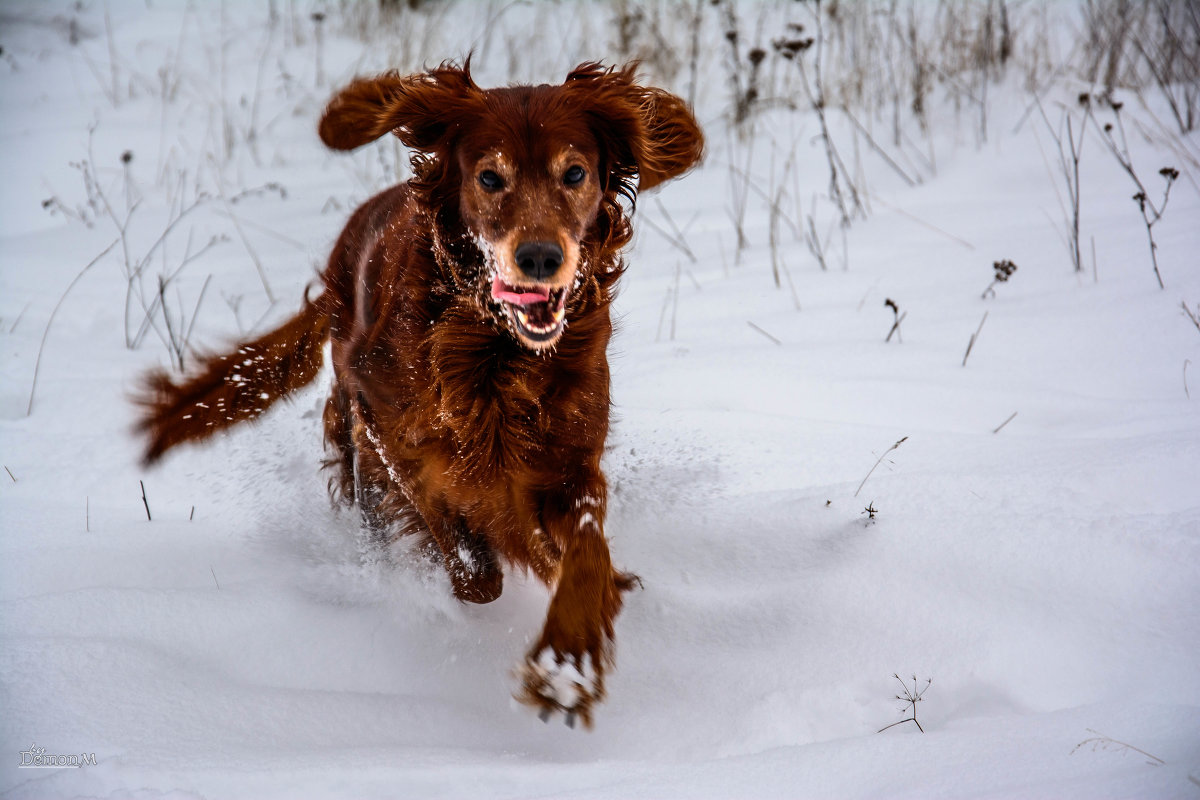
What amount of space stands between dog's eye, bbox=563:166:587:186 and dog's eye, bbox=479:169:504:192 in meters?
0.13

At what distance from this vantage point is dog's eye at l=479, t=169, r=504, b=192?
68.9 inches

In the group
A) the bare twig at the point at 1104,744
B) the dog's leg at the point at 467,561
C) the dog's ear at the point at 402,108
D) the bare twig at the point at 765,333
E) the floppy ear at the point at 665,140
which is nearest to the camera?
the bare twig at the point at 1104,744

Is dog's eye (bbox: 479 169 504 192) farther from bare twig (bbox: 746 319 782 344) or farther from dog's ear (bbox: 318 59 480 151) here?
bare twig (bbox: 746 319 782 344)

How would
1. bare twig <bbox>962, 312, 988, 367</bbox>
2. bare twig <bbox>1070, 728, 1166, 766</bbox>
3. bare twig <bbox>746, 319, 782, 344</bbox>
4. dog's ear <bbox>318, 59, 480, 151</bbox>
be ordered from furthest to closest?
bare twig <bbox>746, 319, 782, 344</bbox> → bare twig <bbox>962, 312, 988, 367</bbox> → dog's ear <bbox>318, 59, 480, 151</bbox> → bare twig <bbox>1070, 728, 1166, 766</bbox>

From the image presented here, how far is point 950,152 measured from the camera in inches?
182

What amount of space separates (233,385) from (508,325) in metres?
1.14

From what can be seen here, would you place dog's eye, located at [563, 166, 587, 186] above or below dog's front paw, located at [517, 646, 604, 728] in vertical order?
above

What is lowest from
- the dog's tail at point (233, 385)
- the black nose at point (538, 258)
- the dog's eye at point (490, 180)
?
the dog's tail at point (233, 385)

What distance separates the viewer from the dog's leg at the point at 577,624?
1.62 m

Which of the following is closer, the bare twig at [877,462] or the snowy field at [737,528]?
the snowy field at [737,528]

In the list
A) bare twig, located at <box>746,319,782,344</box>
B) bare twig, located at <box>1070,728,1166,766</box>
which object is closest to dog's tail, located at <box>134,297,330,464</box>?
bare twig, located at <box>746,319,782,344</box>

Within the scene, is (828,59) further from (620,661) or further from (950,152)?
(620,661)

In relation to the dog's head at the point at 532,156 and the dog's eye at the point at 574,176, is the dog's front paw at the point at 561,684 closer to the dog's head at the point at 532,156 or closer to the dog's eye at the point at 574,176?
the dog's head at the point at 532,156

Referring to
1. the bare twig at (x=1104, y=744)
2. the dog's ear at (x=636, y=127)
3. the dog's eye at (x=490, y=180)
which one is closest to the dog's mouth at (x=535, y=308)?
the dog's eye at (x=490, y=180)
